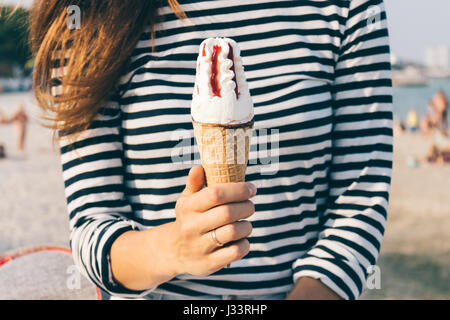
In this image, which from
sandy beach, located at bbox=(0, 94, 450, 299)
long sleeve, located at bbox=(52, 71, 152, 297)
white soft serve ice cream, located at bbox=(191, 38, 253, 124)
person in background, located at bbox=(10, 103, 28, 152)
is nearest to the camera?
white soft serve ice cream, located at bbox=(191, 38, 253, 124)

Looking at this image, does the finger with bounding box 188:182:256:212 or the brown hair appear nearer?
the finger with bounding box 188:182:256:212

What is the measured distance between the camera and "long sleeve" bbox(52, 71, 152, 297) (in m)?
1.60

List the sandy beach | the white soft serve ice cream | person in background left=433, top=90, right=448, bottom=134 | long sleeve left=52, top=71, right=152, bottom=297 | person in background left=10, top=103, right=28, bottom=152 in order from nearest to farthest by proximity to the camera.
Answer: the white soft serve ice cream < long sleeve left=52, top=71, right=152, bottom=297 < the sandy beach < person in background left=10, top=103, right=28, bottom=152 < person in background left=433, top=90, right=448, bottom=134

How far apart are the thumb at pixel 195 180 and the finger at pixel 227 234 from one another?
0.13 m

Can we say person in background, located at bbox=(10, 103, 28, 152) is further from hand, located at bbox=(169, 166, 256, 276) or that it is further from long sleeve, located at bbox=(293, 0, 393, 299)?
hand, located at bbox=(169, 166, 256, 276)

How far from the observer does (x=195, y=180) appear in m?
1.24

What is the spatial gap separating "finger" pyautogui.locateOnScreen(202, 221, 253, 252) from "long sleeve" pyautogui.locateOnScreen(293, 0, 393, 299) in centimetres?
50

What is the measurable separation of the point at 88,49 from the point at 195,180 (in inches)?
29.1

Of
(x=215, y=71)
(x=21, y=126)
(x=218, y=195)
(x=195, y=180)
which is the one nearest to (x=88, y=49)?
(x=215, y=71)

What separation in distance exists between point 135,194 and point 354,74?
37.4 inches

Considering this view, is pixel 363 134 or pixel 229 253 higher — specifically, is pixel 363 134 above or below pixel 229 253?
above

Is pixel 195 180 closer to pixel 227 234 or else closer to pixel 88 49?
pixel 227 234

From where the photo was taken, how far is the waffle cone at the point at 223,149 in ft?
4.44

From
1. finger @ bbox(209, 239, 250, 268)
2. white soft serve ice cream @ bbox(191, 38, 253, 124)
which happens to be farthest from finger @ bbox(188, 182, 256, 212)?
white soft serve ice cream @ bbox(191, 38, 253, 124)
